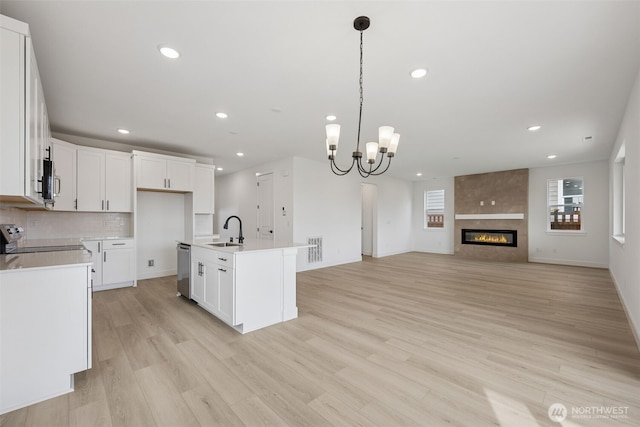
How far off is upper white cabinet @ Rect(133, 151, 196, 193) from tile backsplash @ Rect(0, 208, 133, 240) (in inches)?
31.2

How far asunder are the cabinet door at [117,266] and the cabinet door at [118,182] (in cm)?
74

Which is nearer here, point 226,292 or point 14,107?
point 14,107

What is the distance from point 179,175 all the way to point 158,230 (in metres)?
1.22

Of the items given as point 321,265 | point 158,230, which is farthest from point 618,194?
→ point 158,230

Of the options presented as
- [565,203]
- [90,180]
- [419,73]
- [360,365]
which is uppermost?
[419,73]

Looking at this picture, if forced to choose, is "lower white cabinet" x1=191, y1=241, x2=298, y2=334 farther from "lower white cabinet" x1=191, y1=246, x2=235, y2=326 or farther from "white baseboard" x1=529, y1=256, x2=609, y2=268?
"white baseboard" x1=529, y1=256, x2=609, y2=268

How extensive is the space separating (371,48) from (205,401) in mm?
2889

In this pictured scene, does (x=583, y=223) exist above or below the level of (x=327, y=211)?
below

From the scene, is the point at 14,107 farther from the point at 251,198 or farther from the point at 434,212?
the point at 434,212

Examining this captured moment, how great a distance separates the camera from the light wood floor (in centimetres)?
178

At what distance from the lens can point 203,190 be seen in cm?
580

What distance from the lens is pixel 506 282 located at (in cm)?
530

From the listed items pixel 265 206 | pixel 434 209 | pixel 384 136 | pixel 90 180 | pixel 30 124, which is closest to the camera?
pixel 30 124

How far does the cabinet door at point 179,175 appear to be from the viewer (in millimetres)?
5270
